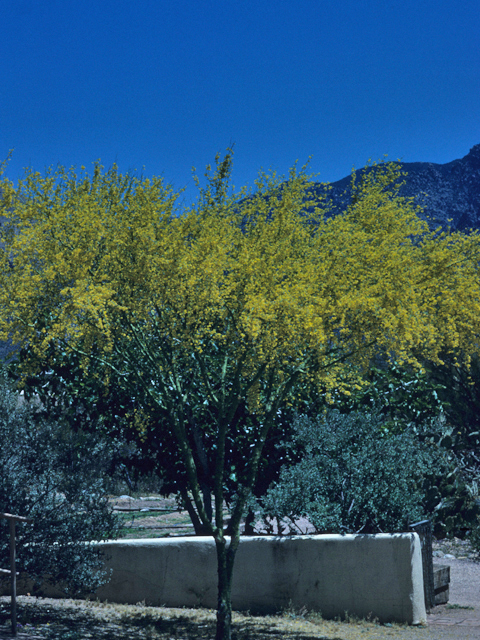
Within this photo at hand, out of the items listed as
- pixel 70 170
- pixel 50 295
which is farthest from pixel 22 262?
pixel 70 170

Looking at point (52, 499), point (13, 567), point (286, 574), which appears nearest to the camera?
point (13, 567)

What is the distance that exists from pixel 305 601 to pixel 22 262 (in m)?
5.71

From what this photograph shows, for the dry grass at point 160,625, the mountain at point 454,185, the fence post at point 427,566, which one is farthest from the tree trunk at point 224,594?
the mountain at point 454,185

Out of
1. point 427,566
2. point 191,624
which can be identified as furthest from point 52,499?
point 427,566

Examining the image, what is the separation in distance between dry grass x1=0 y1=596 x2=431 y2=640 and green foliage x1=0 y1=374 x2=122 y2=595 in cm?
49

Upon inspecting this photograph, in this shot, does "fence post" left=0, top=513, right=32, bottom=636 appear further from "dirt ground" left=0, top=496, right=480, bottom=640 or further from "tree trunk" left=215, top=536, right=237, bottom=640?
"tree trunk" left=215, top=536, right=237, bottom=640

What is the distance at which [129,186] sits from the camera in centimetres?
894

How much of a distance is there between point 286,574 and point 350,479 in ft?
5.30

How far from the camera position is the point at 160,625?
8180 mm

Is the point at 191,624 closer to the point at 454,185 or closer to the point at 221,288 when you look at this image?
the point at 221,288

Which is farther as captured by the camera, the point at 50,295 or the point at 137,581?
the point at 137,581

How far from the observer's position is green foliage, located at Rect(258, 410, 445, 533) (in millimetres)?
8953

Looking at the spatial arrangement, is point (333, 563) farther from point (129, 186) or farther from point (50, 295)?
point (129, 186)

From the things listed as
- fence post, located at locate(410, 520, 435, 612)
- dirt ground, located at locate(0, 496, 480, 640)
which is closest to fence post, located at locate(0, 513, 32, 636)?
dirt ground, located at locate(0, 496, 480, 640)
